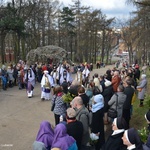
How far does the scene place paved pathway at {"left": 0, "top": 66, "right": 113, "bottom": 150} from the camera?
7766 mm

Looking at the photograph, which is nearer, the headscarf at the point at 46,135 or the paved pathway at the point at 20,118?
the headscarf at the point at 46,135

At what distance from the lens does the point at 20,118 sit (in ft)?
33.9

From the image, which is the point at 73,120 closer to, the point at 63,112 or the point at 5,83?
the point at 63,112

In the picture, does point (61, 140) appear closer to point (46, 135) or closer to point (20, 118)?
point (46, 135)

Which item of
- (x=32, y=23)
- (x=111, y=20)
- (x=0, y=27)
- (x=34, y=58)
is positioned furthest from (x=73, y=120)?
(x=111, y=20)

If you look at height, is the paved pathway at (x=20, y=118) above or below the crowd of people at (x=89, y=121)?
below

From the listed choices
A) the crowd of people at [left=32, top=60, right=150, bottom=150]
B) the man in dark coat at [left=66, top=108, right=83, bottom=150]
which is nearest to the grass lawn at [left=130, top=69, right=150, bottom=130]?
the crowd of people at [left=32, top=60, right=150, bottom=150]

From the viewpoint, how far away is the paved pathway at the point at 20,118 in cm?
777

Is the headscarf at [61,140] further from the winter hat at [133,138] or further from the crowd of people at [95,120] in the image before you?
the winter hat at [133,138]

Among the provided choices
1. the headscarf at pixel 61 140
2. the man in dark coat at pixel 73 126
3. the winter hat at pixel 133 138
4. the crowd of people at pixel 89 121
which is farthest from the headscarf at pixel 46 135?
the winter hat at pixel 133 138

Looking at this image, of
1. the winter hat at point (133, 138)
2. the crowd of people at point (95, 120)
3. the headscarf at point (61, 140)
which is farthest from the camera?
the crowd of people at point (95, 120)

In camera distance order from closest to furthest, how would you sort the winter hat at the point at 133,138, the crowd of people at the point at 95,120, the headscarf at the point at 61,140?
the winter hat at the point at 133,138
the headscarf at the point at 61,140
the crowd of people at the point at 95,120

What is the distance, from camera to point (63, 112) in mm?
7480

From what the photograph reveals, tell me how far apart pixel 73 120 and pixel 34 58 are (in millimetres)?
23921
